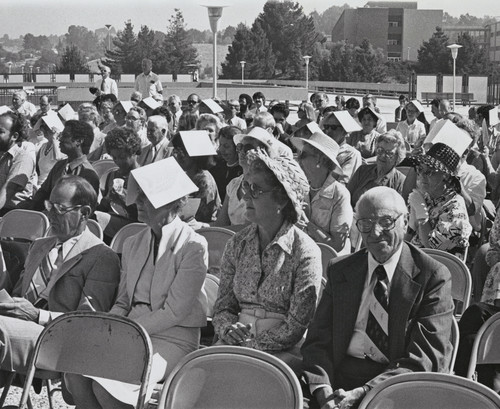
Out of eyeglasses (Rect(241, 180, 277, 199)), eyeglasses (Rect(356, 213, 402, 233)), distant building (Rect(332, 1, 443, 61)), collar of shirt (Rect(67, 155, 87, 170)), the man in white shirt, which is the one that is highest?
distant building (Rect(332, 1, 443, 61))

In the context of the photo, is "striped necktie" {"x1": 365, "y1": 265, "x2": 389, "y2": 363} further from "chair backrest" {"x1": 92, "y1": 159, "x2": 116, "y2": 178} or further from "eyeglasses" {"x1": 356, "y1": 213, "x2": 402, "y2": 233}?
"chair backrest" {"x1": 92, "y1": 159, "x2": 116, "y2": 178}

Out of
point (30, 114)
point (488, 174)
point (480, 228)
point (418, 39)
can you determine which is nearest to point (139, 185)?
point (480, 228)

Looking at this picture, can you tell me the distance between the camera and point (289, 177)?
15.8 feet

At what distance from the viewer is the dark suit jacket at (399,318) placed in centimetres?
405

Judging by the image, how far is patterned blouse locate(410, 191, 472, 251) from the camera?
5.93m

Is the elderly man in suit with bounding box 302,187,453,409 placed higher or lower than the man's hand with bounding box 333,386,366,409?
higher

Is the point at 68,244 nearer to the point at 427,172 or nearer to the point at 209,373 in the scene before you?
the point at 209,373

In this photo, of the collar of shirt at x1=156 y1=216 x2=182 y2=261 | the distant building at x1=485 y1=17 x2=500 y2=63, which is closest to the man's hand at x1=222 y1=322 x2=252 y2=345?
the collar of shirt at x1=156 y1=216 x2=182 y2=261

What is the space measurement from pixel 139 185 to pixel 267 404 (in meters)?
1.65

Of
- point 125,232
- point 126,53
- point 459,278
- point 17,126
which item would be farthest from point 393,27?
point 459,278

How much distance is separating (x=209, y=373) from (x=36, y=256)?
1.88m

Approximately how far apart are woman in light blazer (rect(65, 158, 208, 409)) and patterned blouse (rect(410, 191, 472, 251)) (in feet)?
5.88

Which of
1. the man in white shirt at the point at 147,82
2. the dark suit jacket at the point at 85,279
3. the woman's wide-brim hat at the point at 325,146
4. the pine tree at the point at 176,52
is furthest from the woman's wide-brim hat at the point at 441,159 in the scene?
the pine tree at the point at 176,52

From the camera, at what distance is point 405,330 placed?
13.5 ft
